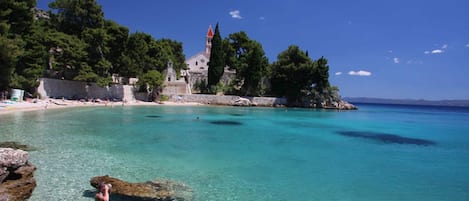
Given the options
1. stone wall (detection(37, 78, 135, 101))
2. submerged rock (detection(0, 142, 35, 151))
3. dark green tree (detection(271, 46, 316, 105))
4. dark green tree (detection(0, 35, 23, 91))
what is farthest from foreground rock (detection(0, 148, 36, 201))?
dark green tree (detection(271, 46, 316, 105))

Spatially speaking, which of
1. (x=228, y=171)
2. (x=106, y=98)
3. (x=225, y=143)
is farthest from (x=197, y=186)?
(x=106, y=98)

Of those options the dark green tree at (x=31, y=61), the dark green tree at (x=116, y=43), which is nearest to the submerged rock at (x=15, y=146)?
the dark green tree at (x=31, y=61)

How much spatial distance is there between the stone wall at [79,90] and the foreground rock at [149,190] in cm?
2937

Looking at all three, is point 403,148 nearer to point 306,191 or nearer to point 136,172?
point 306,191

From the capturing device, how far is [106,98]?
38.5m

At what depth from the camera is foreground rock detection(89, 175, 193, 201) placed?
6258 mm

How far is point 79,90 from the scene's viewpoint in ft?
120

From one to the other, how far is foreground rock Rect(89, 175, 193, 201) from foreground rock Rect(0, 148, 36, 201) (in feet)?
4.04

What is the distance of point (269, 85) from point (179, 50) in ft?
68.1

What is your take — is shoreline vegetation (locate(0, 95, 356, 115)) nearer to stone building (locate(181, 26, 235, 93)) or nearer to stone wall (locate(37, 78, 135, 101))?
stone wall (locate(37, 78, 135, 101))

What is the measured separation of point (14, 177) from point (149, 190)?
2910mm

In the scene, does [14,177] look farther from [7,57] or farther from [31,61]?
[31,61]

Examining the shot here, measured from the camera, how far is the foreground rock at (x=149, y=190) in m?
6.26

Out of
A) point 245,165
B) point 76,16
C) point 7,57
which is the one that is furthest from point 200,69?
point 245,165
